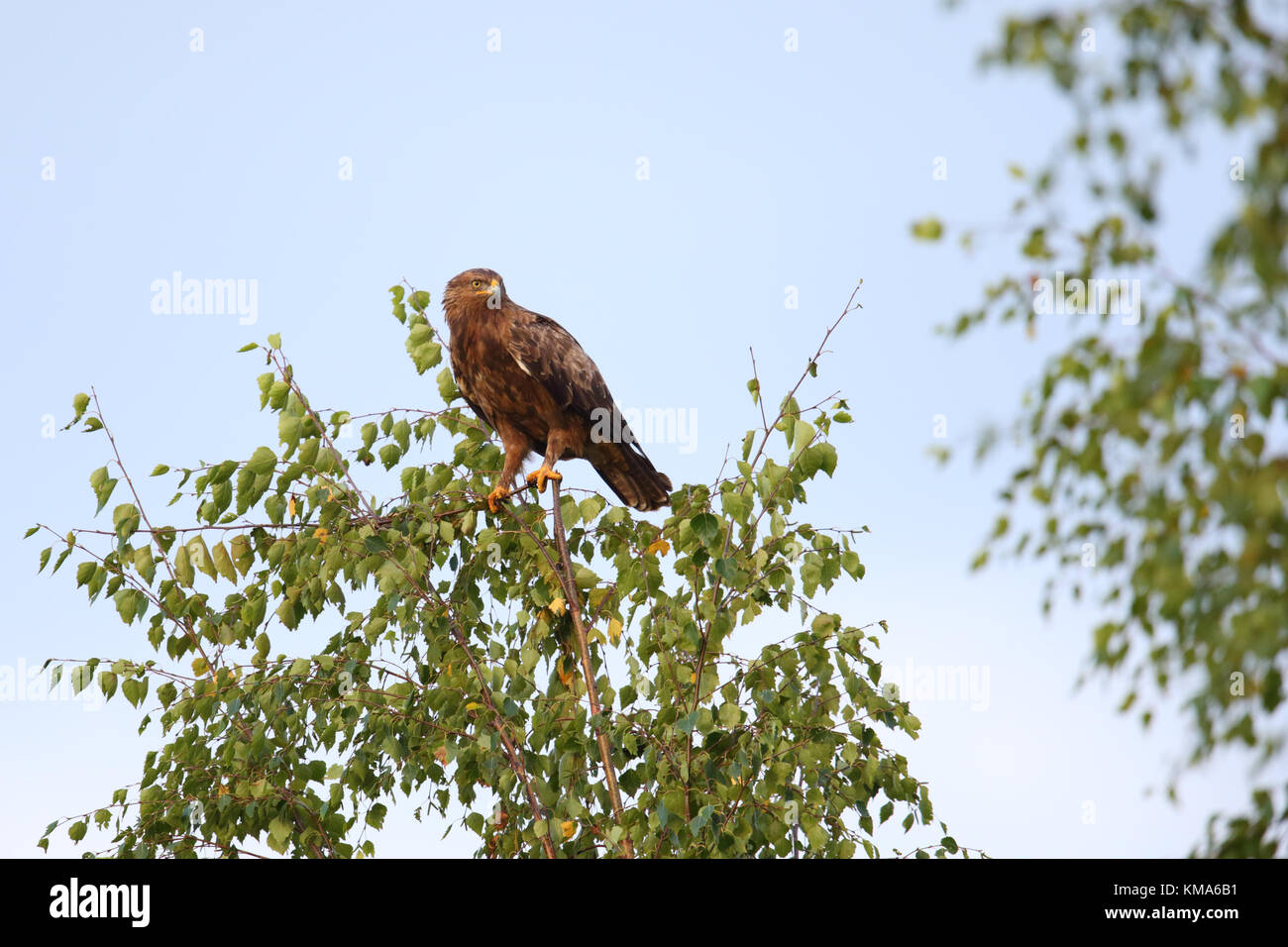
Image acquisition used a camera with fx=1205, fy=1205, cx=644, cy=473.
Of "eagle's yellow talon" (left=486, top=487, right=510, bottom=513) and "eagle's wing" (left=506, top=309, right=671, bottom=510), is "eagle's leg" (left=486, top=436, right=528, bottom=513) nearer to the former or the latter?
"eagle's yellow talon" (left=486, top=487, right=510, bottom=513)

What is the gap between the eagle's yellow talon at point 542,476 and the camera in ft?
20.6

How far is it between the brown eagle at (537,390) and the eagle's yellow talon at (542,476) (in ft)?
0.14

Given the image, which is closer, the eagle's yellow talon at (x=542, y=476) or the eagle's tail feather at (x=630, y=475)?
the eagle's yellow talon at (x=542, y=476)

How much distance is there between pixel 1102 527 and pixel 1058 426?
0.23 meters

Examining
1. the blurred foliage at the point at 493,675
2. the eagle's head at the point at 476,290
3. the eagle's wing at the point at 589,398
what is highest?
the eagle's head at the point at 476,290

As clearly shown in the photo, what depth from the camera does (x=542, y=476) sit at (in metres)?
6.39

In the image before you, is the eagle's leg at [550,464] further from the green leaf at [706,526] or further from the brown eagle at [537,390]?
the green leaf at [706,526]

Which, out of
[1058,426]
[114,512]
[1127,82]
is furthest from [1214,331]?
[114,512]

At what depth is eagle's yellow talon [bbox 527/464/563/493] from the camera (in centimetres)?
629

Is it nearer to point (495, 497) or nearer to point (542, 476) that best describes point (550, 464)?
point (542, 476)

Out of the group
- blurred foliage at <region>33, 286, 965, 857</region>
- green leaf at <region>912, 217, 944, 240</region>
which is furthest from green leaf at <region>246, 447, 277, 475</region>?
green leaf at <region>912, 217, 944, 240</region>

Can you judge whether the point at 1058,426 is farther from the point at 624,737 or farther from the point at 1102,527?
the point at 624,737

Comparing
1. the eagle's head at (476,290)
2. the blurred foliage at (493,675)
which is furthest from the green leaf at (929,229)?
the eagle's head at (476,290)
